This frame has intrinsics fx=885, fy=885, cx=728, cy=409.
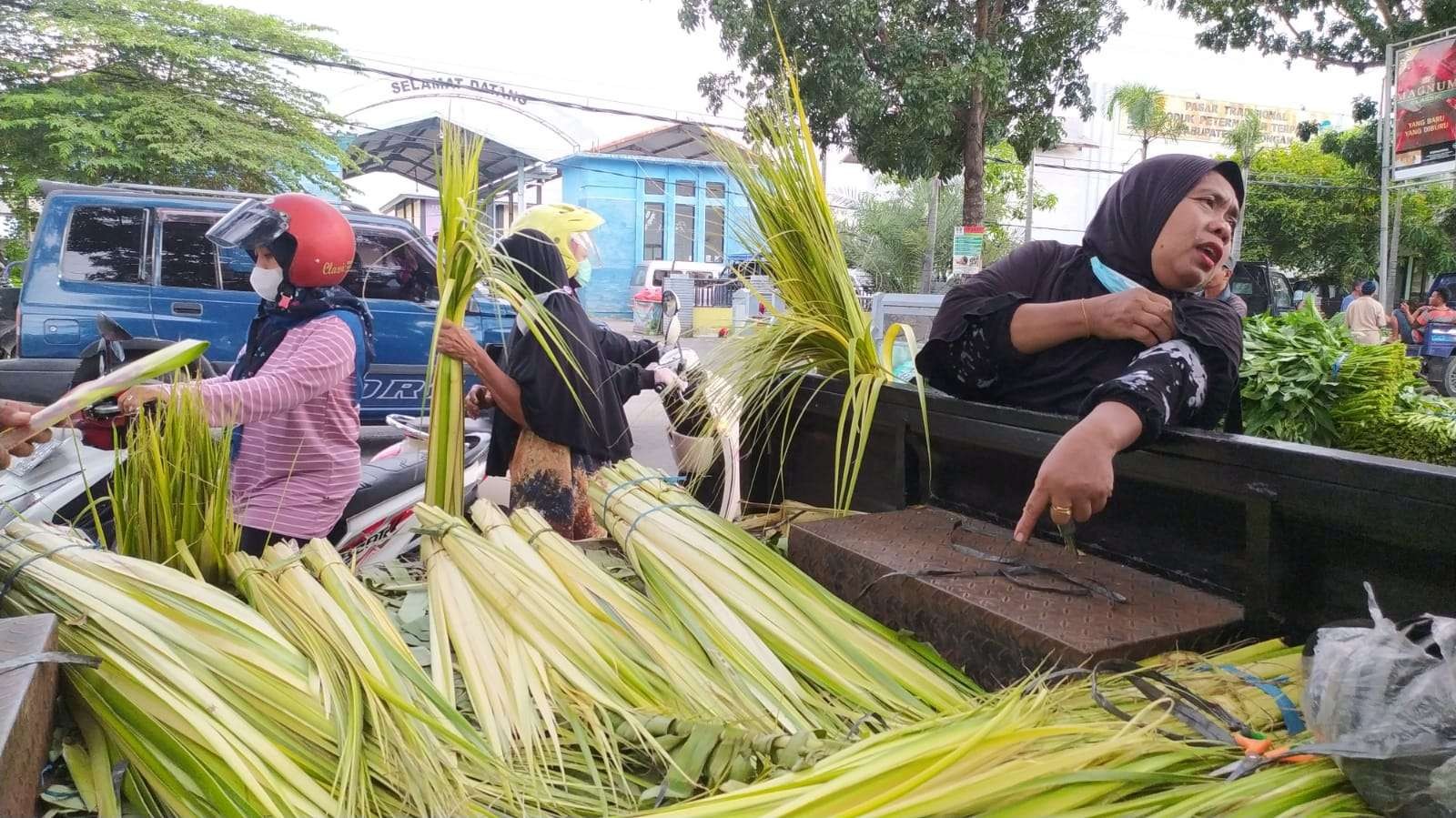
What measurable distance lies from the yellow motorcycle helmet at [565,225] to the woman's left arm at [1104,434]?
98.1 inches

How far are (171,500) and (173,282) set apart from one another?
264 inches

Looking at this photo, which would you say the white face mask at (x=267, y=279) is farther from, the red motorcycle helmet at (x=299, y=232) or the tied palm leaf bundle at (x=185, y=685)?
the tied palm leaf bundle at (x=185, y=685)

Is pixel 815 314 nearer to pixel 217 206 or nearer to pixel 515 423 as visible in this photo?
pixel 515 423

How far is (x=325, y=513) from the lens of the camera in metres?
2.90

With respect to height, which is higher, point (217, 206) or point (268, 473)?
point (217, 206)

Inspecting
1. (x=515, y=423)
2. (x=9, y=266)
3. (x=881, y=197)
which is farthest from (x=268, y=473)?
(x=881, y=197)

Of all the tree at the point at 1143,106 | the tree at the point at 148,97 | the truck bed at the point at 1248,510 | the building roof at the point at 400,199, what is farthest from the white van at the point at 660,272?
the truck bed at the point at 1248,510

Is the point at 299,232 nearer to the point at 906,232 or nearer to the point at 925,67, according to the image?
the point at 925,67

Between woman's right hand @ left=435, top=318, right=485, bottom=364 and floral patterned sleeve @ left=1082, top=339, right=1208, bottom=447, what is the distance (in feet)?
5.04

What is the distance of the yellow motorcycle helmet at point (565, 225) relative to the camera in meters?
3.61

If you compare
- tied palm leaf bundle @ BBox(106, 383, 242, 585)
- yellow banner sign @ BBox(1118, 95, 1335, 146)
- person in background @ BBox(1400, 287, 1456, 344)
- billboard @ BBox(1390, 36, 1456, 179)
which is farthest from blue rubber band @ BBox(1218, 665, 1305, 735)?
yellow banner sign @ BBox(1118, 95, 1335, 146)

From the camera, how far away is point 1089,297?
1906 millimetres

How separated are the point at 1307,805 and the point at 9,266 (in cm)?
1594

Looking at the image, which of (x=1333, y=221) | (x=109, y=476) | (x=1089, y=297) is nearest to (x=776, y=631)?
(x=1089, y=297)
